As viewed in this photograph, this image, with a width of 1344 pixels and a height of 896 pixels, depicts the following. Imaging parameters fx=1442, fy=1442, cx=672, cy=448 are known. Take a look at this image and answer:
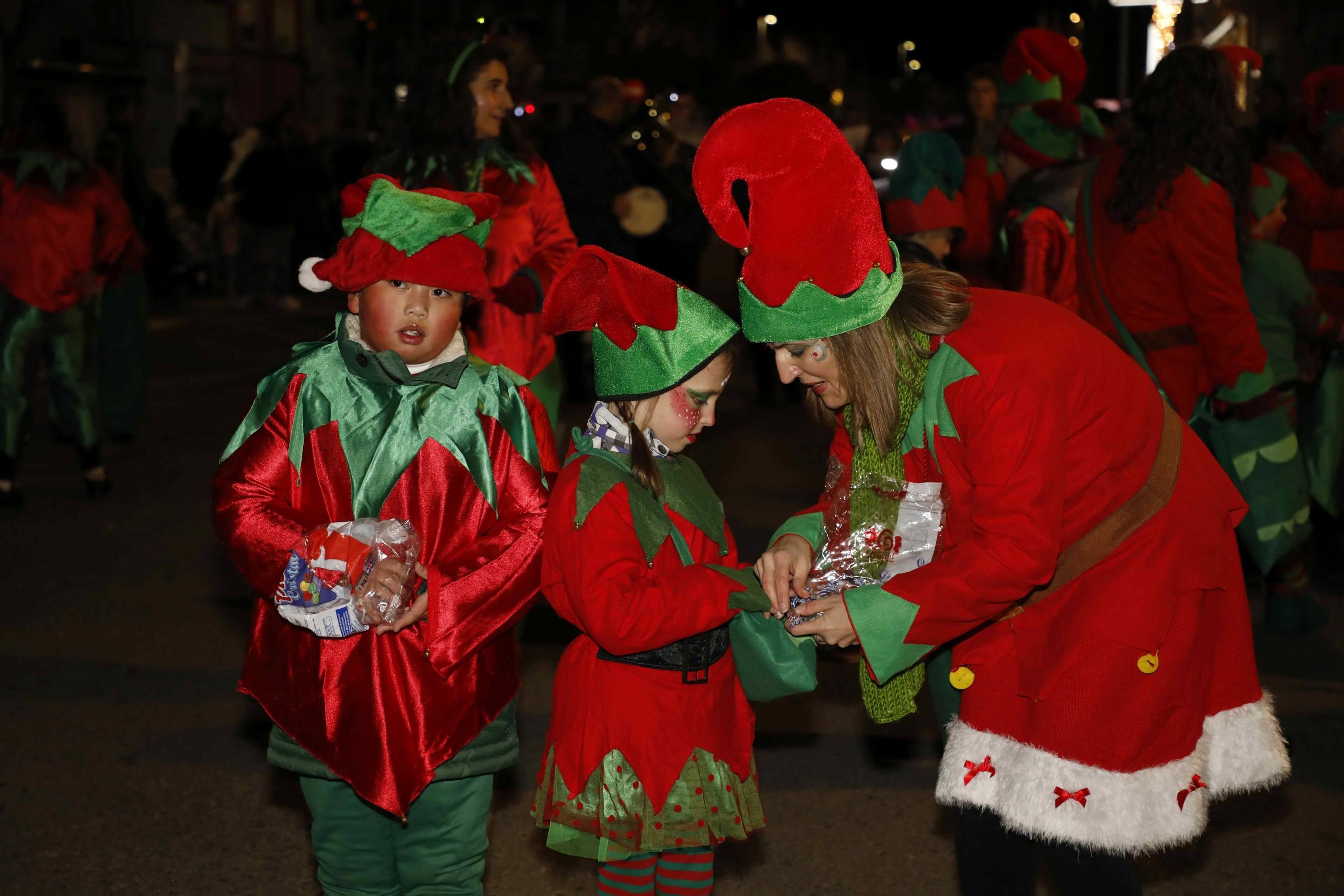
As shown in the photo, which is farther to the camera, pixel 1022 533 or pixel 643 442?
pixel 643 442

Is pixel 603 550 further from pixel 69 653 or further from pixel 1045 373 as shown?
pixel 69 653

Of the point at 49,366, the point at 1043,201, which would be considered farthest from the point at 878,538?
the point at 49,366

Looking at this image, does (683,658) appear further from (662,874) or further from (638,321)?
(638,321)

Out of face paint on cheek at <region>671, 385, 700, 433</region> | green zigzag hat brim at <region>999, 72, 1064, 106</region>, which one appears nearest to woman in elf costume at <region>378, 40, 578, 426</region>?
green zigzag hat brim at <region>999, 72, 1064, 106</region>

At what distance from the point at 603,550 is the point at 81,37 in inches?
1291

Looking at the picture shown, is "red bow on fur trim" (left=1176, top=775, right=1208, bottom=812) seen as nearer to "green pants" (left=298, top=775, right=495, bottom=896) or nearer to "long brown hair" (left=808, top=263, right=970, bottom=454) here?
"long brown hair" (left=808, top=263, right=970, bottom=454)

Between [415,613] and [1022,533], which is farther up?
[1022,533]

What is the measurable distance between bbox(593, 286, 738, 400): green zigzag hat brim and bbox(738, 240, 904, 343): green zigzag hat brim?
0.29 metres

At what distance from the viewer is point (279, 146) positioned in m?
18.1

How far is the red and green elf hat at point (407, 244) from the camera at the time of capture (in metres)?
2.87

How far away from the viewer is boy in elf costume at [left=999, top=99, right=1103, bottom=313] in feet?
18.0

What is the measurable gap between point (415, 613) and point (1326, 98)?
5.89 m

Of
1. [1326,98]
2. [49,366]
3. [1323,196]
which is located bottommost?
[49,366]

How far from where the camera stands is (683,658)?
9.21 ft
